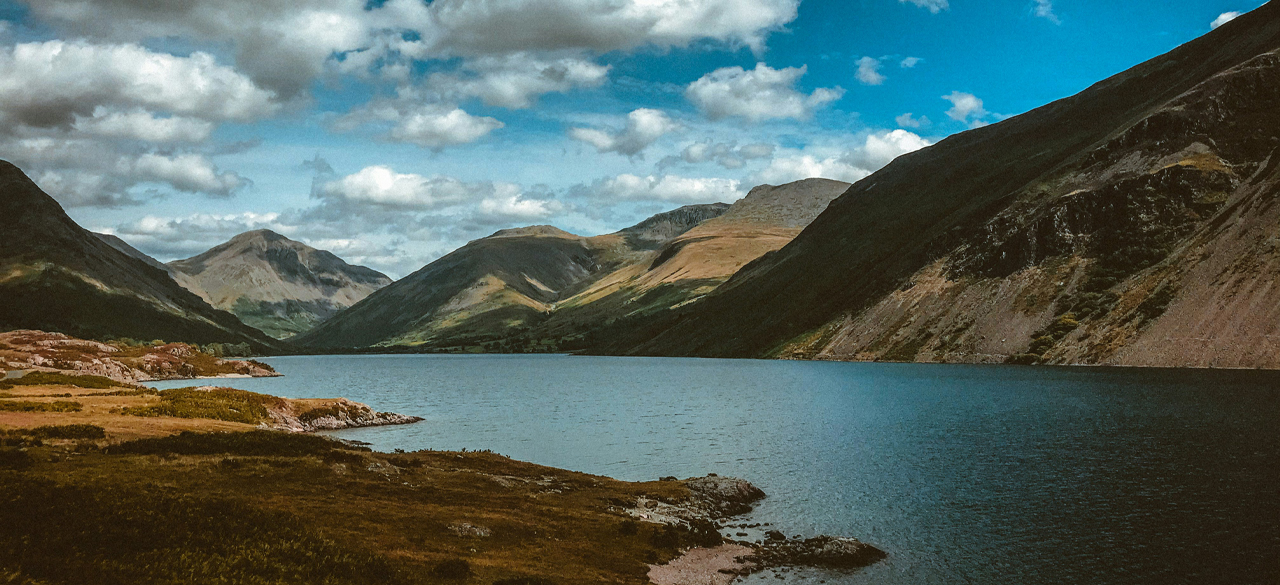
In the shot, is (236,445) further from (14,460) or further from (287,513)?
(287,513)

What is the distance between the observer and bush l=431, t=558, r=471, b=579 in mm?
28173

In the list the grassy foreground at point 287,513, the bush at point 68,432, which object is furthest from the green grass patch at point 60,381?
the bush at point 68,432

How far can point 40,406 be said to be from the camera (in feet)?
206

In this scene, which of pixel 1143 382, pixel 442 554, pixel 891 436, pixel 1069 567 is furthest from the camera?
pixel 1143 382

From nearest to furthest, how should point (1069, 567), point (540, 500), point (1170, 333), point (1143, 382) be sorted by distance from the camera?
point (1069, 567) < point (540, 500) < point (1143, 382) < point (1170, 333)

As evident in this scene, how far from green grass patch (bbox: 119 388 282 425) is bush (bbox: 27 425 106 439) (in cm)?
1922

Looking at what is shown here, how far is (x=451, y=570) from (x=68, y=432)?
3277 centimetres

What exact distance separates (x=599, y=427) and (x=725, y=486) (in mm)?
44011

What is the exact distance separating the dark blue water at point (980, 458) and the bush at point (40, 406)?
84.0 feet

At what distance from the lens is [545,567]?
31.6 m

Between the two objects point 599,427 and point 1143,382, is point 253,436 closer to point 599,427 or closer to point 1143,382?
point 599,427

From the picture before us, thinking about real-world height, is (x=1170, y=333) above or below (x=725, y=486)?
above

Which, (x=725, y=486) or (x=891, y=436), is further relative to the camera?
(x=891, y=436)

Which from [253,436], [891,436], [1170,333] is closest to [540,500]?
[253,436]
